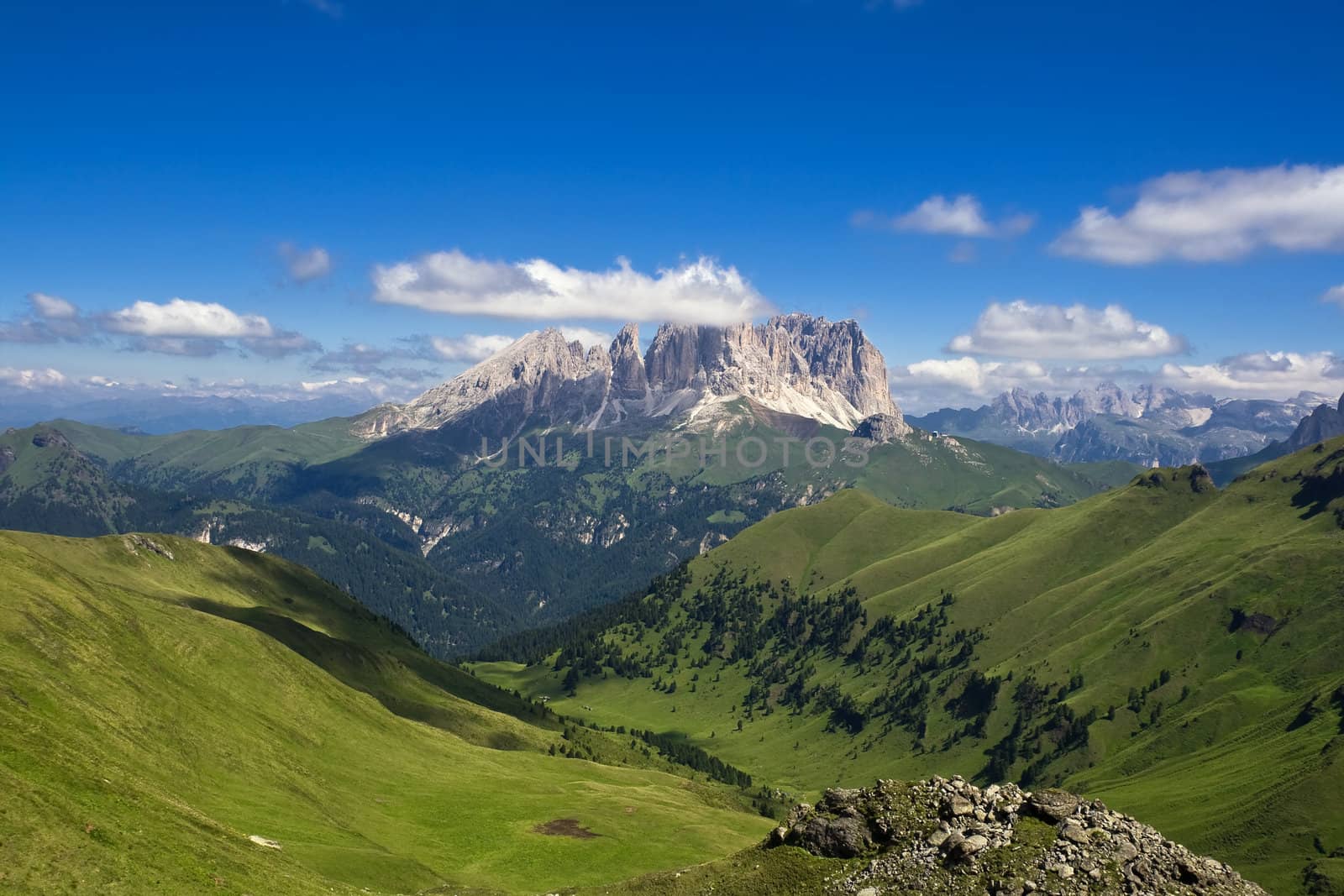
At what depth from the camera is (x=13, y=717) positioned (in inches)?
3246

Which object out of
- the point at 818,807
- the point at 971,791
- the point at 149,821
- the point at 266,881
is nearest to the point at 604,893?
the point at 818,807

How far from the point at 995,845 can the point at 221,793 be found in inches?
4071

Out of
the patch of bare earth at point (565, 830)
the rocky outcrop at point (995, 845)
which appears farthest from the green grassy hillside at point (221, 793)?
the rocky outcrop at point (995, 845)

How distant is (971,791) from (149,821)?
2704 inches

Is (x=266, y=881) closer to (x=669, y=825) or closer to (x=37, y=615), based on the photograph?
(x=37, y=615)

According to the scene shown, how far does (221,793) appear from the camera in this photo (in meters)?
122

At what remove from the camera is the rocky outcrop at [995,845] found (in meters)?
62.5

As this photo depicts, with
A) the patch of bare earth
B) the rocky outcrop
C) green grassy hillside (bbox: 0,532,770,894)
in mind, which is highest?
the rocky outcrop

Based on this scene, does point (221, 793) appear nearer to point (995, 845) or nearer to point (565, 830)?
point (565, 830)

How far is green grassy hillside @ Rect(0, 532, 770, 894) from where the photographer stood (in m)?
69.7

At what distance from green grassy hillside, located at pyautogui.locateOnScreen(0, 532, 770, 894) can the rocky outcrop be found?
1869 inches

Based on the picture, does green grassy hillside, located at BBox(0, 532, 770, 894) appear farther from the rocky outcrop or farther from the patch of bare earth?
the rocky outcrop

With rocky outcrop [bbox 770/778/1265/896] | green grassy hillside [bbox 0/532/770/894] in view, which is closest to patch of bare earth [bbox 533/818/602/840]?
green grassy hillside [bbox 0/532/770/894]

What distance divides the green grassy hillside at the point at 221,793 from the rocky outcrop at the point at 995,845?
4746cm
